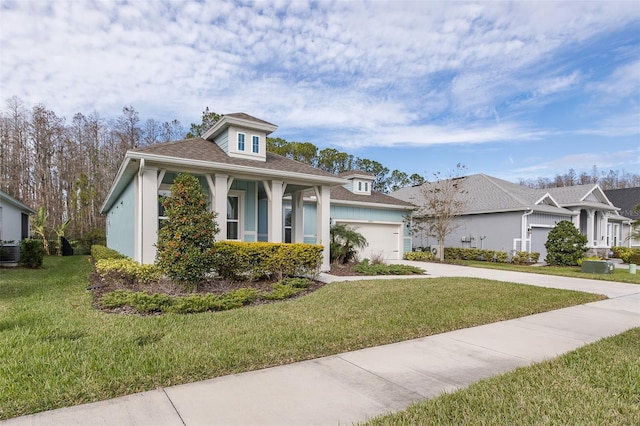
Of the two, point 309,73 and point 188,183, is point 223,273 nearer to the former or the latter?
point 188,183

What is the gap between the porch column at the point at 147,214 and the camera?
9047mm

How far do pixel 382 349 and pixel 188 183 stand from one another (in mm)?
5701

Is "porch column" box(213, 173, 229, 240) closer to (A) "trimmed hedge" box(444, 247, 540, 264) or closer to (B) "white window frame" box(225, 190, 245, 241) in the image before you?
(B) "white window frame" box(225, 190, 245, 241)

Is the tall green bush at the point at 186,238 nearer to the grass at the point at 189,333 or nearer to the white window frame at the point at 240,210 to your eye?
the grass at the point at 189,333

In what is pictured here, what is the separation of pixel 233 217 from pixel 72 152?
957 inches

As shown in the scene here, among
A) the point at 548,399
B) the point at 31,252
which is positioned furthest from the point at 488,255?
the point at 31,252

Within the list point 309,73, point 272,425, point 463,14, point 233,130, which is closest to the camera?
point 272,425

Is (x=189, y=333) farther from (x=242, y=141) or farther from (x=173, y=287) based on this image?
(x=242, y=141)

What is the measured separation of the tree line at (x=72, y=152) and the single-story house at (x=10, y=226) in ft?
20.0

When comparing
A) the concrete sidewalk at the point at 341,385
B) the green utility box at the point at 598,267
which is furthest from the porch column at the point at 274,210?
the green utility box at the point at 598,267

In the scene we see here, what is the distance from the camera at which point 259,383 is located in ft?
11.0

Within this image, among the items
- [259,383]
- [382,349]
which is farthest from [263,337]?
[382,349]

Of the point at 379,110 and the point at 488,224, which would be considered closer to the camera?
the point at 379,110

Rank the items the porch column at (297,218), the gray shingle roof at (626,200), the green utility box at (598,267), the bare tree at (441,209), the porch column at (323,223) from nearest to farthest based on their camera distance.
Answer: the porch column at (323,223) → the green utility box at (598,267) → the porch column at (297,218) → the bare tree at (441,209) → the gray shingle roof at (626,200)
